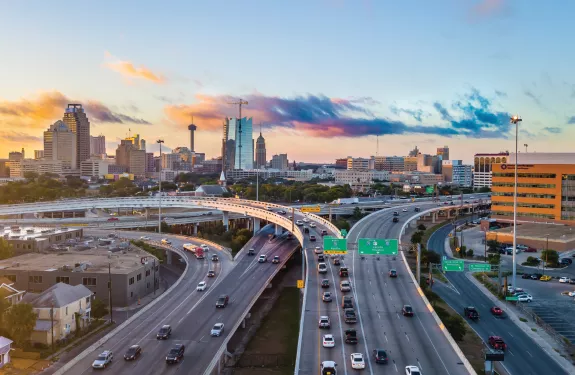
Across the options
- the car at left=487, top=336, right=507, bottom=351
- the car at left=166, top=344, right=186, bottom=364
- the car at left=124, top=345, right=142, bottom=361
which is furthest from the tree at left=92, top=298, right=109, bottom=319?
the car at left=487, top=336, right=507, bottom=351

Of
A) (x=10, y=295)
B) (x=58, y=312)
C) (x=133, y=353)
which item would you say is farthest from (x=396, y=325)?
(x=10, y=295)

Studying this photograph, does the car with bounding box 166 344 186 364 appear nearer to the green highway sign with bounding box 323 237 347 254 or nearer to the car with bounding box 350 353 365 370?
the car with bounding box 350 353 365 370

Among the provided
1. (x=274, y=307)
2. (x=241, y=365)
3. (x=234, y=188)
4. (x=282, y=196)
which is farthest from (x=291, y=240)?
(x=234, y=188)

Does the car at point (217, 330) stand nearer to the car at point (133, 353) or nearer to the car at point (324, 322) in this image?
the car at point (133, 353)

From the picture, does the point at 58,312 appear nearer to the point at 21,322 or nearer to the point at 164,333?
the point at 21,322

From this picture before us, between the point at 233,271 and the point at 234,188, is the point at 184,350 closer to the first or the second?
the point at 233,271

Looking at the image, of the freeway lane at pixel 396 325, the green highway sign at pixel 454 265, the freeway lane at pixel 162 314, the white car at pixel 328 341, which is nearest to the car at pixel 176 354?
the freeway lane at pixel 162 314
